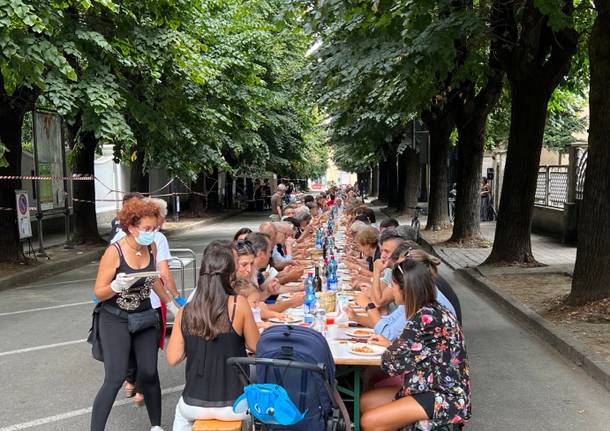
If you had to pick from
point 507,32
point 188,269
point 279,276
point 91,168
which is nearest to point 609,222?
point 279,276

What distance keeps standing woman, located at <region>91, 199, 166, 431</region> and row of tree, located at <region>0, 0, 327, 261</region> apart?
17.7 ft

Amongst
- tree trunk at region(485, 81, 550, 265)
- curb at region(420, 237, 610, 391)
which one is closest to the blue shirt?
curb at region(420, 237, 610, 391)

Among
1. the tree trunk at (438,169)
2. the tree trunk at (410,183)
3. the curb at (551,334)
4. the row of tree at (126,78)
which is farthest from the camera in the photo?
the tree trunk at (410,183)

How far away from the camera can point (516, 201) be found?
472 inches

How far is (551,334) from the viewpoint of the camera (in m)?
7.13

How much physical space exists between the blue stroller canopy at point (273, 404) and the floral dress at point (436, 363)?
0.84 m

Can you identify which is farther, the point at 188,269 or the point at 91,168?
the point at 91,168

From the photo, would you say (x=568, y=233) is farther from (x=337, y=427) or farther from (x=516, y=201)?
(x=337, y=427)

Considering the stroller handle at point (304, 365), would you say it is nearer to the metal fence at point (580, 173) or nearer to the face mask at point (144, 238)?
the face mask at point (144, 238)

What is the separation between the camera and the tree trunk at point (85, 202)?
17.4m

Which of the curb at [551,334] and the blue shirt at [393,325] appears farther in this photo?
the curb at [551,334]

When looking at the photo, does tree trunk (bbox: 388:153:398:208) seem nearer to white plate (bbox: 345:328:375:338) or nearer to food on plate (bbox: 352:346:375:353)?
white plate (bbox: 345:328:375:338)

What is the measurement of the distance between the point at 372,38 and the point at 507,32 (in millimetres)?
2494

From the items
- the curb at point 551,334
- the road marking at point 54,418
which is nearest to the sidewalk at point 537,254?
the curb at point 551,334
